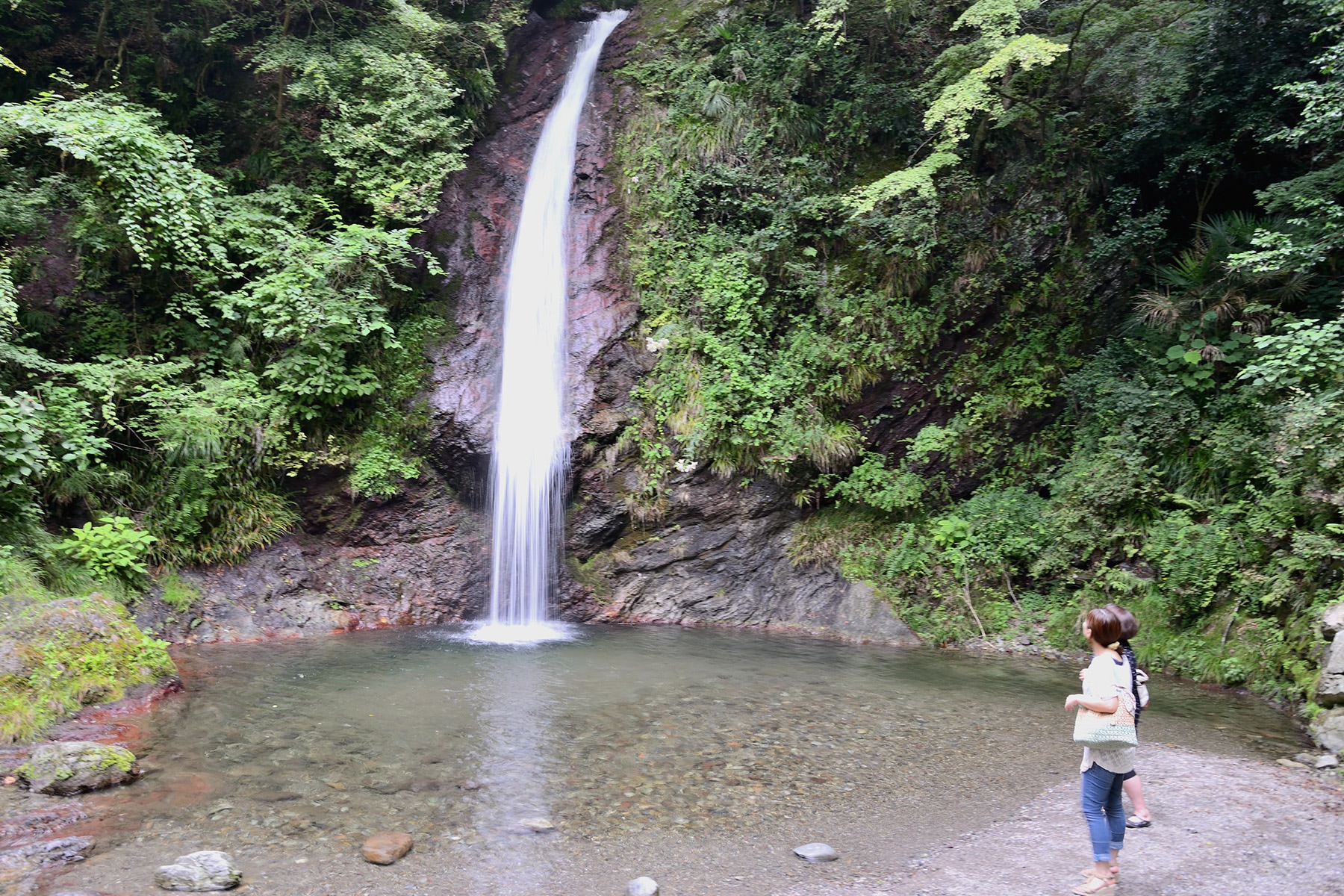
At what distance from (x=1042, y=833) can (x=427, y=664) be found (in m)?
6.25

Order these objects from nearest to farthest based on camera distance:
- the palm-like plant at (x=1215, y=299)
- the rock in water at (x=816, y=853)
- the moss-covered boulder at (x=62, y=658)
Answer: the rock in water at (x=816, y=853) → the moss-covered boulder at (x=62, y=658) → the palm-like plant at (x=1215, y=299)

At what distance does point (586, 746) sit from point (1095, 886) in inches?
142

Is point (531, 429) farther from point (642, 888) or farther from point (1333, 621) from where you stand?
point (1333, 621)

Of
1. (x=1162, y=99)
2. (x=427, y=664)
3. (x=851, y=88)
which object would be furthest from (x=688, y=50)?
(x=427, y=664)

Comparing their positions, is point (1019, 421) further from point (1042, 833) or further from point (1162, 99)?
point (1042, 833)

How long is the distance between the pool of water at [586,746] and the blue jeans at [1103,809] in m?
0.96

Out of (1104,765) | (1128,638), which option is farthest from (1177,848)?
(1128,638)

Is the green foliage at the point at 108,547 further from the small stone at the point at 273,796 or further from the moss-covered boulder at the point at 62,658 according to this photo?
the small stone at the point at 273,796

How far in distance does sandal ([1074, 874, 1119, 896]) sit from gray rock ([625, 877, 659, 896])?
210 cm

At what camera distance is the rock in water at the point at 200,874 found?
13.1 feet

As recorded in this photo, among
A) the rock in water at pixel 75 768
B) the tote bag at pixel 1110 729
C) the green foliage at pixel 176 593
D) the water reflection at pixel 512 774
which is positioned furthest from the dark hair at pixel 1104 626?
the green foliage at pixel 176 593

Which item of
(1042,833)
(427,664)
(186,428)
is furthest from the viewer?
(186,428)

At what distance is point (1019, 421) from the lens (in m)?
11.9

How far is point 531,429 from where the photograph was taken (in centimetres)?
1206
